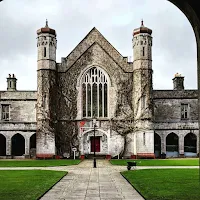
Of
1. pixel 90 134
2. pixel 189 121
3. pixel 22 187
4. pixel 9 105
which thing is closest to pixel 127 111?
pixel 90 134

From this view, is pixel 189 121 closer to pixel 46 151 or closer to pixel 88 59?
pixel 88 59

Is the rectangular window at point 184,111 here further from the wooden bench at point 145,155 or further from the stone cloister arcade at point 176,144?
the wooden bench at point 145,155

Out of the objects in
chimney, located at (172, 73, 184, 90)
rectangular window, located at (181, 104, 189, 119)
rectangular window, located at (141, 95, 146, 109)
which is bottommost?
rectangular window, located at (181, 104, 189, 119)

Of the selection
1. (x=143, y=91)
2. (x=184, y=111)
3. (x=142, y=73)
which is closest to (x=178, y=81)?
(x=184, y=111)

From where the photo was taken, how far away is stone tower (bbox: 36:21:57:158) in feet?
137

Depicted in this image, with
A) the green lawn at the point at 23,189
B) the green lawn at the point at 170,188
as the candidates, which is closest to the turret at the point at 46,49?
the green lawn at the point at 23,189

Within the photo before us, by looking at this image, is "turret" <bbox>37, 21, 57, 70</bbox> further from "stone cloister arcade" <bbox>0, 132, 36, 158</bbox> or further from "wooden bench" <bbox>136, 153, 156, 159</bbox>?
"wooden bench" <bbox>136, 153, 156, 159</bbox>

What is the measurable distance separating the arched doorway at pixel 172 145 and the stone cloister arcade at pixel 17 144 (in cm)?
1488

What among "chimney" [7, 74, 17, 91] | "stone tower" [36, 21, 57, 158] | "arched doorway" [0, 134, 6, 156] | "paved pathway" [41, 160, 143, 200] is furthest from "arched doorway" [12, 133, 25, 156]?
"paved pathway" [41, 160, 143, 200]

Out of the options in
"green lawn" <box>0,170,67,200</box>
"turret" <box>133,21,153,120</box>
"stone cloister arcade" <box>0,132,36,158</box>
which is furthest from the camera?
→ "stone cloister arcade" <box>0,132,36,158</box>

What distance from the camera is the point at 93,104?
1710 inches

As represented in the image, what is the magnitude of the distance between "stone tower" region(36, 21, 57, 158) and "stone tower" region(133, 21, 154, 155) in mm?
8535

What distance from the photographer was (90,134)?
43.2 m

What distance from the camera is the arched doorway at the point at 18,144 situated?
4653cm
